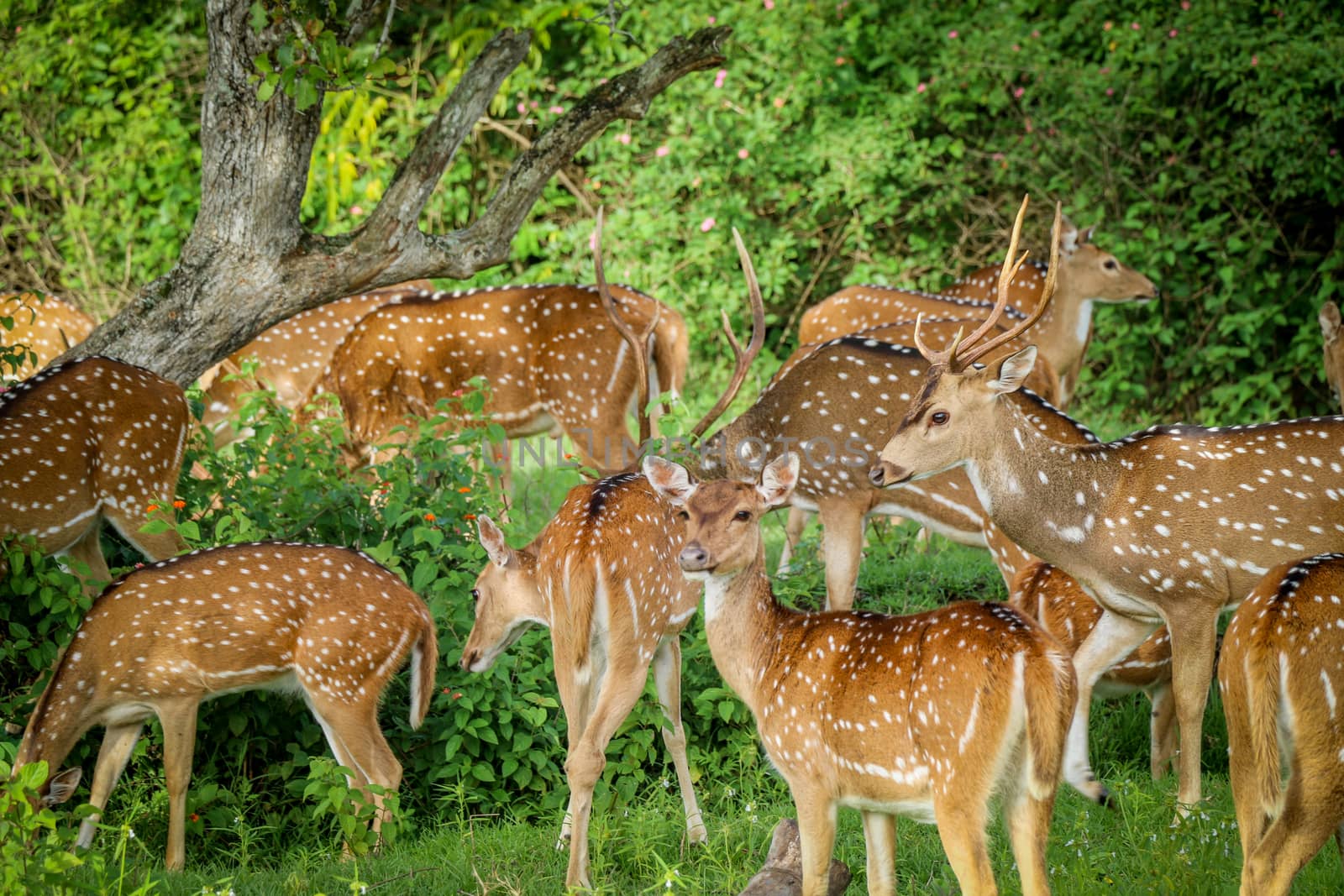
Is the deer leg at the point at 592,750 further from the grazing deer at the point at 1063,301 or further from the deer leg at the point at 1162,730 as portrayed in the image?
the grazing deer at the point at 1063,301

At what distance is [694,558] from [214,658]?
1.86m

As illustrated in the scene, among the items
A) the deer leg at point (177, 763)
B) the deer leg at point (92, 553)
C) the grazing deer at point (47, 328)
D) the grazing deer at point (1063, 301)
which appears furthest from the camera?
the grazing deer at point (47, 328)

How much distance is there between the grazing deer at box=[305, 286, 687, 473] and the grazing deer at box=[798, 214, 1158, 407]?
172 centimetres

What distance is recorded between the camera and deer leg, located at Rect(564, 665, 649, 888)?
469cm

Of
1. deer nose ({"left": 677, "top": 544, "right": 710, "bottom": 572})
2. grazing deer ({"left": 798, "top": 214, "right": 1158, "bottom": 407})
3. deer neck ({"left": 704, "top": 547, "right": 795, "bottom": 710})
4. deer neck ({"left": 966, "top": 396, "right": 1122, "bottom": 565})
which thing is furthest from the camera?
grazing deer ({"left": 798, "top": 214, "right": 1158, "bottom": 407})

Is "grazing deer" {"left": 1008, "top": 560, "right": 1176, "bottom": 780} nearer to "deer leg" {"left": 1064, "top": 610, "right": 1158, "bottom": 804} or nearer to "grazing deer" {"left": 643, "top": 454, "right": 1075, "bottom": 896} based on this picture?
"deer leg" {"left": 1064, "top": 610, "right": 1158, "bottom": 804}

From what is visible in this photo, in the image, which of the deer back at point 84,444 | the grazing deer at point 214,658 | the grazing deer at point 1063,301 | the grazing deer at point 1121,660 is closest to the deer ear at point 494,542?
the grazing deer at point 214,658

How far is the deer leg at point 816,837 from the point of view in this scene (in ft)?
13.5

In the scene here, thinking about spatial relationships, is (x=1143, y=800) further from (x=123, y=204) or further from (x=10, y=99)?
(x=10, y=99)

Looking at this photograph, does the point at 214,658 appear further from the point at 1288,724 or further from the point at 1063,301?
the point at 1063,301

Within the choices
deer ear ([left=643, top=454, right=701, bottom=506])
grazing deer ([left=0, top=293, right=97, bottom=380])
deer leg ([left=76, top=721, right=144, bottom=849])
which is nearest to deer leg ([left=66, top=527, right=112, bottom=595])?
deer leg ([left=76, top=721, right=144, bottom=849])

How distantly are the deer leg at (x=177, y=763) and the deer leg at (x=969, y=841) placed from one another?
273cm

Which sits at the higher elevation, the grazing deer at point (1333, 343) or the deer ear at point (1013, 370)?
the deer ear at point (1013, 370)

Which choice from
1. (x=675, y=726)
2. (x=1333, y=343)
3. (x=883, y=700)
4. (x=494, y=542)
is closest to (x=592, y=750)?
(x=675, y=726)
